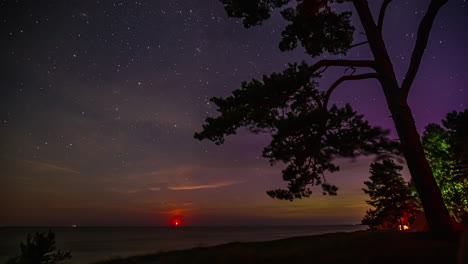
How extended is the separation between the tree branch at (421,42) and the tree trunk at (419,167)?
590 millimetres

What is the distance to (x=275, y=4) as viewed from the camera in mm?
11180

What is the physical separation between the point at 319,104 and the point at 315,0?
3938 mm

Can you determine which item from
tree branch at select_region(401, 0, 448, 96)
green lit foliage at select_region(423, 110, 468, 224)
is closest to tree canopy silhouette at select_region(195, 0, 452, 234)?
tree branch at select_region(401, 0, 448, 96)

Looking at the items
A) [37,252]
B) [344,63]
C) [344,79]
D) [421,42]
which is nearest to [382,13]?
[421,42]

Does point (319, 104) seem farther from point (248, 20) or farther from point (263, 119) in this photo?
point (248, 20)

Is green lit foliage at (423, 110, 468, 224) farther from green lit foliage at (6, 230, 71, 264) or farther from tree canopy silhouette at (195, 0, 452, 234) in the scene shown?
green lit foliage at (6, 230, 71, 264)

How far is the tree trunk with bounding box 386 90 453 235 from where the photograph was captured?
811cm

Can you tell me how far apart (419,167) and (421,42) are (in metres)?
4.05

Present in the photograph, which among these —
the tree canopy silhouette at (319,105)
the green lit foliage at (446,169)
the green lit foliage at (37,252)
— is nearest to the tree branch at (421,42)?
the tree canopy silhouette at (319,105)

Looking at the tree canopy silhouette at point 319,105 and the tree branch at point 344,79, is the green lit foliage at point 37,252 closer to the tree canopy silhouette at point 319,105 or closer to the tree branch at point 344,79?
the tree canopy silhouette at point 319,105

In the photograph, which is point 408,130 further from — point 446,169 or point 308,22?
point 446,169

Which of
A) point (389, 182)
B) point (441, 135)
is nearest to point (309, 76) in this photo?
point (389, 182)

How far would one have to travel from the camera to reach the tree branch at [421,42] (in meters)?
9.45

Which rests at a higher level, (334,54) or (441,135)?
(441,135)
